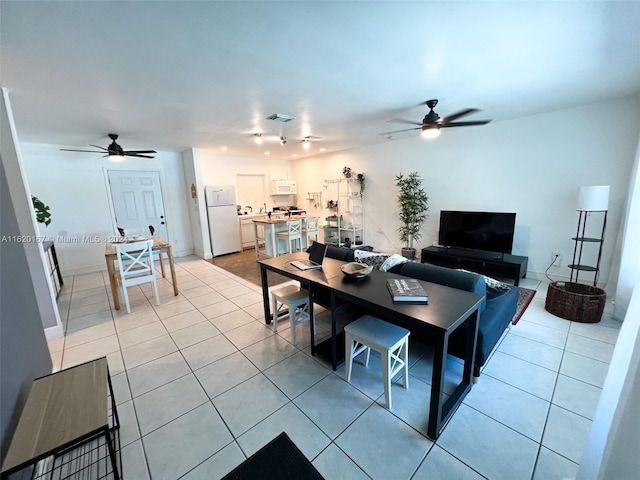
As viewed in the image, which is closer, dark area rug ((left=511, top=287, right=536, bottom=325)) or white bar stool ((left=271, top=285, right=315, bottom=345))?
white bar stool ((left=271, top=285, right=315, bottom=345))

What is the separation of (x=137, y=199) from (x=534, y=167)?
Result: 7.35 metres

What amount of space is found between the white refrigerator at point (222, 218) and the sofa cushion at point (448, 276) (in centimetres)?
491

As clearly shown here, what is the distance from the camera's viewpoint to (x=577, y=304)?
2707 millimetres

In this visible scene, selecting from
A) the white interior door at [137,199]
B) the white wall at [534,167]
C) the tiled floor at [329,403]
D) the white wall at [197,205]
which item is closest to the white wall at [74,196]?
the white interior door at [137,199]

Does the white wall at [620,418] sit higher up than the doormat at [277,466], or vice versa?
the white wall at [620,418]

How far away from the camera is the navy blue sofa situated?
74.4 inches

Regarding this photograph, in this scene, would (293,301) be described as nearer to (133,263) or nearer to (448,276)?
(448,276)

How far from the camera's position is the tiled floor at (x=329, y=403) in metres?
1.42

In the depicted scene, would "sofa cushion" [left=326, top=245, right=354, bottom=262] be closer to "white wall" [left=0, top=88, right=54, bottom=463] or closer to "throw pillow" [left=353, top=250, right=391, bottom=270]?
"throw pillow" [left=353, top=250, right=391, bottom=270]

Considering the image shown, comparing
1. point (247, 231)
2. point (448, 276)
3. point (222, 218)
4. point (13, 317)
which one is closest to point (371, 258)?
point (448, 276)

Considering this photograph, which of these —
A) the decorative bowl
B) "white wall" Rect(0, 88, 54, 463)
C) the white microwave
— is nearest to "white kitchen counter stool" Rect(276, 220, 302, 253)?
the white microwave

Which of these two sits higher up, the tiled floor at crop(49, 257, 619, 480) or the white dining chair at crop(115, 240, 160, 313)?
the white dining chair at crop(115, 240, 160, 313)

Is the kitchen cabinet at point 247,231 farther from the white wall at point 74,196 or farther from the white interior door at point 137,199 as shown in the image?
the white wall at point 74,196

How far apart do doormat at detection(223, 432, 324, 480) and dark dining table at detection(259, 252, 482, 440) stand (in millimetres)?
769
